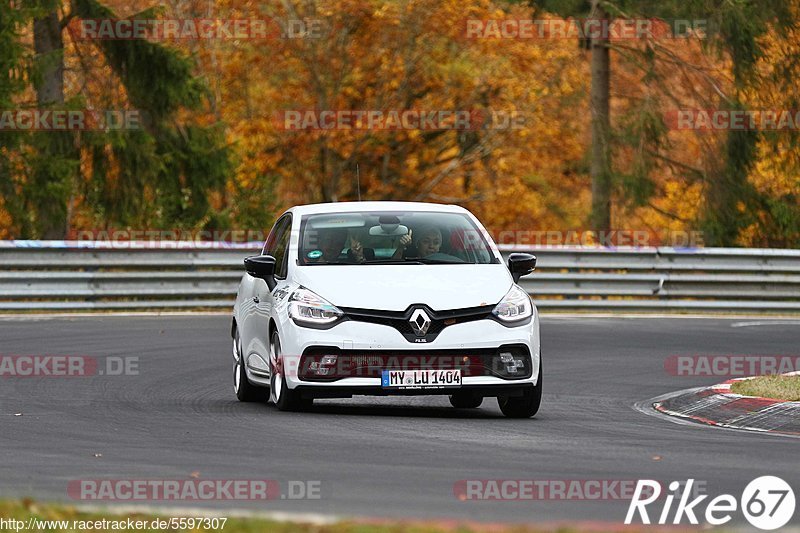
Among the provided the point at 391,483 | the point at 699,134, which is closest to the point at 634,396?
the point at 391,483

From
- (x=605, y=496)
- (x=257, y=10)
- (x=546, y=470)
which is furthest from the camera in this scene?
(x=257, y=10)

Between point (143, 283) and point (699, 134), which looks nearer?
point (143, 283)

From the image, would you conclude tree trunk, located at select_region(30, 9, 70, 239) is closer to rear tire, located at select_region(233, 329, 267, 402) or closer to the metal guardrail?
the metal guardrail

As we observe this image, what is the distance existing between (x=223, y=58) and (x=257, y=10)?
2.93 meters

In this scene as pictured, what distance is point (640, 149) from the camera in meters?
40.1

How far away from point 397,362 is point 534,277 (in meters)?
15.1

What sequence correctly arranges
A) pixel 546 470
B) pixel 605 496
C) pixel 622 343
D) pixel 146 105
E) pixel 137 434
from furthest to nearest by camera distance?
1. pixel 146 105
2. pixel 622 343
3. pixel 137 434
4. pixel 546 470
5. pixel 605 496

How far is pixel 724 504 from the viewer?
8.43 meters

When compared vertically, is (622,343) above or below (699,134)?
below

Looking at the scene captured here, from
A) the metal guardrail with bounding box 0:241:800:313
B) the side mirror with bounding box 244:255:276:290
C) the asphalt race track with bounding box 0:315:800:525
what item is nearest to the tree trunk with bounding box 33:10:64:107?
the metal guardrail with bounding box 0:241:800:313

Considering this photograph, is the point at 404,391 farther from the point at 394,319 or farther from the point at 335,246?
the point at 335,246

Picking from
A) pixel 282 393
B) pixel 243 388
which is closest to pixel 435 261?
pixel 282 393

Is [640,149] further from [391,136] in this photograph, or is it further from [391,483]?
[391,483]

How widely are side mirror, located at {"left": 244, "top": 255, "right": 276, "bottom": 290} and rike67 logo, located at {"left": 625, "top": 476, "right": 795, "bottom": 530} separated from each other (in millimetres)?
5241
